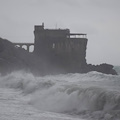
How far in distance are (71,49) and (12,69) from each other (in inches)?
506

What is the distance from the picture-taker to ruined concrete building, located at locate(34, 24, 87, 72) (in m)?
46.9

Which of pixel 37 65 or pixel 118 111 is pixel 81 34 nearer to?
pixel 37 65

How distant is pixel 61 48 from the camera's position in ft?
156

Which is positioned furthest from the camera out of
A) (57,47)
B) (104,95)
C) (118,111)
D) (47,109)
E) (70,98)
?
(57,47)

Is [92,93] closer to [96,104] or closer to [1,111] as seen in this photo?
[96,104]

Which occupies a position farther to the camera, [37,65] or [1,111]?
[37,65]

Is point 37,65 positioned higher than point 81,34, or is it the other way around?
point 81,34

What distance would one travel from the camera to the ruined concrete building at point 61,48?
46.9 meters

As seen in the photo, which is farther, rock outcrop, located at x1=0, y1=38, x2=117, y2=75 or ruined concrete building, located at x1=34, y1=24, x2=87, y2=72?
ruined concrete building, located at x1=34, y1=24, x2=87, y2=72

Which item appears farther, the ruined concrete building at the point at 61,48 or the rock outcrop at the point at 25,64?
the ruined concrete building at the point at 61,48

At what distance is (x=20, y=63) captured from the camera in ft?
128

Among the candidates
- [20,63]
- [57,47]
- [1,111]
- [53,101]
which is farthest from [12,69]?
[1,111]

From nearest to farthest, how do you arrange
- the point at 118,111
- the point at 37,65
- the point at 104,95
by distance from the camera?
the point at 118,111, the point at 104,95, the point at 37,65

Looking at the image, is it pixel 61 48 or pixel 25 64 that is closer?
pixel 25 64
